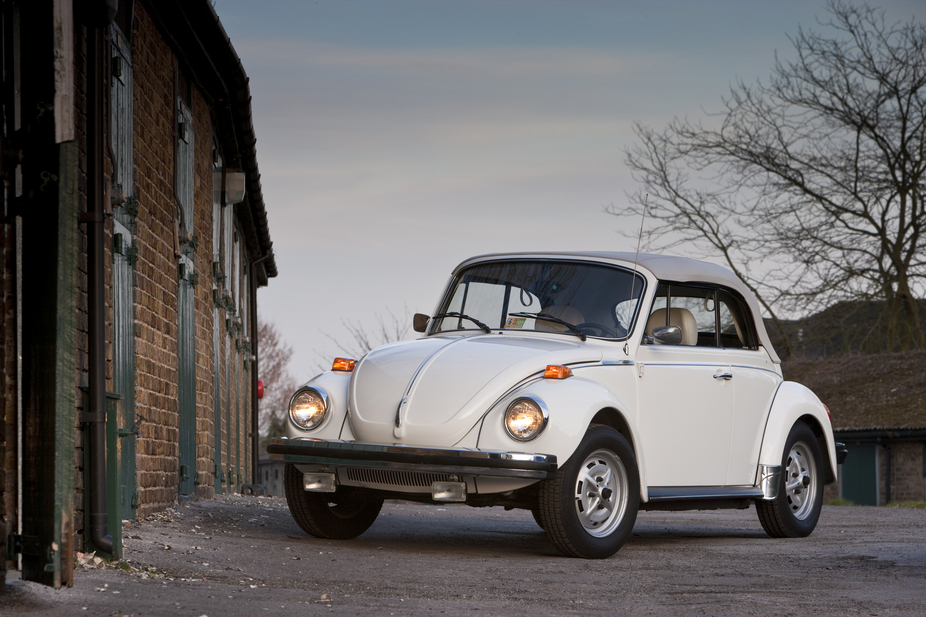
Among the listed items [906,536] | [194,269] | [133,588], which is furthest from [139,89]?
[906,536]

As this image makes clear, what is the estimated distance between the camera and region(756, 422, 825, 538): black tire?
9.06 metres

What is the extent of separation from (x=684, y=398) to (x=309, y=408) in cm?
259

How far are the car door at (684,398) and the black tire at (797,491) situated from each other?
79cm

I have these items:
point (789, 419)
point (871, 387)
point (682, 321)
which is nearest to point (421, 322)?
point (682, 321)

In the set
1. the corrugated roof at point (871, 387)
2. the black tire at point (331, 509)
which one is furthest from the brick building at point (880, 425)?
the black tire at point (331, 509)

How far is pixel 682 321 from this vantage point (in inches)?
335

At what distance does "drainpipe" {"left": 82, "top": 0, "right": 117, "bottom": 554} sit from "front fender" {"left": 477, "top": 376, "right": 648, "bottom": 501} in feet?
6.93

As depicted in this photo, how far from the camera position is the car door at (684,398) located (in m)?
7.91

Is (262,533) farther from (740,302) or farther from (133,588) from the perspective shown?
(740,302)

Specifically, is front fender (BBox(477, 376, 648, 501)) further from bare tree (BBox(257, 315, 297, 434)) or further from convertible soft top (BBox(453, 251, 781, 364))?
bare tree (BBox(257, 315, 297, 434))

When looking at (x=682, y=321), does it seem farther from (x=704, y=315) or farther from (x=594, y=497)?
(x=594, y=497)

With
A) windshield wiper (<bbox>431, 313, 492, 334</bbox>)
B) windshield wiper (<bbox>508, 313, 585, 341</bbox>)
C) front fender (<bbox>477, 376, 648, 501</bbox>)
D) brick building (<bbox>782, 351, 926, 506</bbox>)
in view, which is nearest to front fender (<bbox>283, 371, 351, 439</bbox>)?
front fender (<bbox>477, 376, 648, 501</bbox>)

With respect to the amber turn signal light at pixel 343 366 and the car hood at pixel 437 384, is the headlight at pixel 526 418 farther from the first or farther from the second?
the amber turn signal light at pixel 343 366

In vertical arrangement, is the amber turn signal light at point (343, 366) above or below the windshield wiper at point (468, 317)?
below
